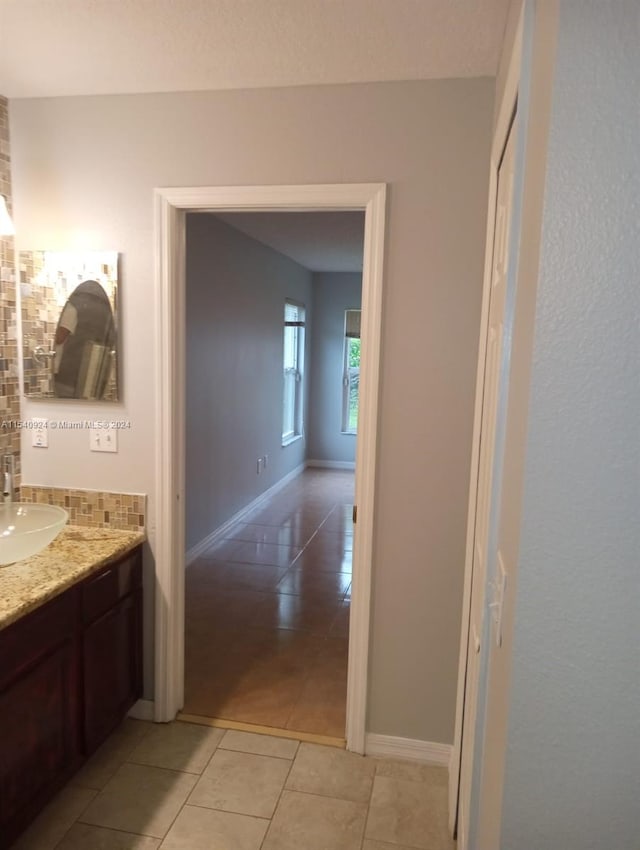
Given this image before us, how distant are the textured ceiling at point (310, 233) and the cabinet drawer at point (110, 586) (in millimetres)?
2803

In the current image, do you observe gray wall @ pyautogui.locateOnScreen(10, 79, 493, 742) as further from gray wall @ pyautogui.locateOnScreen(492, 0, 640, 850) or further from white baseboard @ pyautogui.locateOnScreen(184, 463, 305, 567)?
Answer: white baseboard @ pyautogui.locateOnScreen(184, 463, 305, 567)

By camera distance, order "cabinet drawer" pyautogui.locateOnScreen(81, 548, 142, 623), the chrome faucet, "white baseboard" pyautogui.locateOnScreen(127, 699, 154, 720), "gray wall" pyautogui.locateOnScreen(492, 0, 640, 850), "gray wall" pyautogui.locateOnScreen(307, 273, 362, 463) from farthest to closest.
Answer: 1. "gray wall" pyautogui.locateOnScreen(307, 273, 362, 463)
2. "white baseboard" pyautogui.locateOnScreen(127, 699, 154, 720)
3. the chrome faucet
4. "cabinet drawer" pyautogui.locateOnScreen(81, 548, 142, 623)
5. "gray wall" pyautogui.locateOnScreen(492, 0, 640, 850)

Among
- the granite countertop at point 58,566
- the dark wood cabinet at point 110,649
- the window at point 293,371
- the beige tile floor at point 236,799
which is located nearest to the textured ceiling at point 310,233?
the window at point 293,371

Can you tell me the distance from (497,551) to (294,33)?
1587mm

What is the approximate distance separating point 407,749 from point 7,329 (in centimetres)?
229

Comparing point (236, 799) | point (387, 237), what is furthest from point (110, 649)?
point (387, 237)

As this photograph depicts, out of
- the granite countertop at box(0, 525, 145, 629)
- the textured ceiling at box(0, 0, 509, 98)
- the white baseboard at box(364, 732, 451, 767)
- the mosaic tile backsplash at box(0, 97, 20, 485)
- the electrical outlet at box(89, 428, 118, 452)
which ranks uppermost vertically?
the textured ceiling at box(0, 0, 509, 98)

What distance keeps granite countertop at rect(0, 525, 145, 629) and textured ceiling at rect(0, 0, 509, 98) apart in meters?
1.67

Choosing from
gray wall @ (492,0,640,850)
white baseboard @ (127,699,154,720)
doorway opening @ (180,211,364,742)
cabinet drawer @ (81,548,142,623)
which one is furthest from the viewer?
doorway opening @ (180,211,364,742)

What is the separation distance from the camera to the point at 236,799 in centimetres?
215

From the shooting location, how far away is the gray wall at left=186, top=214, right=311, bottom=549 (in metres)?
4.22

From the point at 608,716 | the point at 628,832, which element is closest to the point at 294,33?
the point at 608,716

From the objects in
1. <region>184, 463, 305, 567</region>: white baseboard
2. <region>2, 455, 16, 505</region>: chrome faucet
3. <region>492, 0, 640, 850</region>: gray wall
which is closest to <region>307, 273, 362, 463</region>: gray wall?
<region>184, 463, 305, 567</region>: white baseboard

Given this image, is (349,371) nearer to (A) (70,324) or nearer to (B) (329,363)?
(B) (329,363)
